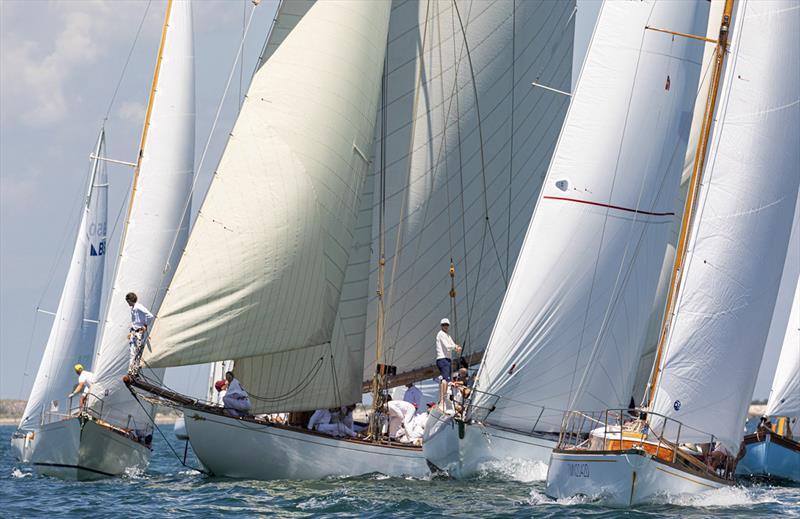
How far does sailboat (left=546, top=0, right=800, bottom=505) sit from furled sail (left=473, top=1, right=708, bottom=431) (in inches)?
55.4

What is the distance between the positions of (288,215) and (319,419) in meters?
4.57

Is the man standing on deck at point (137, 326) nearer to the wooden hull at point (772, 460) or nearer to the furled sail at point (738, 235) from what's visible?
the furled sail at point (738, 235)

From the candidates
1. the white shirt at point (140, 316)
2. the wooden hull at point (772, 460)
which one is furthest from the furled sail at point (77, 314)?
the wooden hull at point (772, 460)

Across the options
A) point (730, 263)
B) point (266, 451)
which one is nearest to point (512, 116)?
point (266, 451)

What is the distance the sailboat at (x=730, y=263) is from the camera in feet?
72.3

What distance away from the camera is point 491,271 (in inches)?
1252

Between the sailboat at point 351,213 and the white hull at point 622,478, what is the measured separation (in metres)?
6.17

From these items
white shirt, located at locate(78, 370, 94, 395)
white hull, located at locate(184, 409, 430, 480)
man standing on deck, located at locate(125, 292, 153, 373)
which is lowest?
white hull, located at locate(184, 409, 430, 480)

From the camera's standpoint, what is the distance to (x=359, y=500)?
2261cm

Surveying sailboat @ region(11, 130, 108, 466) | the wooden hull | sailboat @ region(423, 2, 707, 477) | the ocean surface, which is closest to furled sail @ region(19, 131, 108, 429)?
sailboat @ region(11, 130, 108, 466)

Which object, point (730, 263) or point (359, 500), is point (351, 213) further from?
point (730, 263)

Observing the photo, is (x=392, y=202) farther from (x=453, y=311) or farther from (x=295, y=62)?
(x=295, y=62)

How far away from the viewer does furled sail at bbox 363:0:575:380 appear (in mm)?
29812

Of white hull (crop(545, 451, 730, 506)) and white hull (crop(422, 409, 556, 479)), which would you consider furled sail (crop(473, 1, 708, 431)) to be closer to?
white hull (crop(422, 409, 556, 479))
